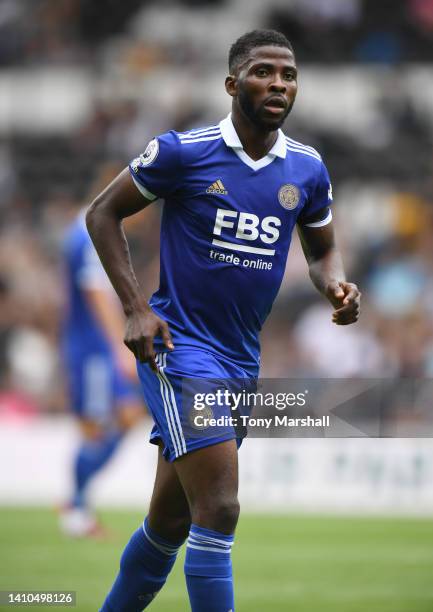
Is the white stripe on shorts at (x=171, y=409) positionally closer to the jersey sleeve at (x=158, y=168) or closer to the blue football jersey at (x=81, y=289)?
the jersey sleeve at (x=158, y=168)

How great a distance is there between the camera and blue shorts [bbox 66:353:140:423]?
9.39 meters

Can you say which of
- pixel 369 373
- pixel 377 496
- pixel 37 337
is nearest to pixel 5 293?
pixel 37 337

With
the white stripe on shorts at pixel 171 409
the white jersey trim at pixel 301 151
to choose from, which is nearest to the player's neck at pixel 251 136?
the white jersey trim at pixel 301 151

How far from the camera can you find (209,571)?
14.9ft

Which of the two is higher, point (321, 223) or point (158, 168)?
point (158, 168)

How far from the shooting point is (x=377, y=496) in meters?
11.1

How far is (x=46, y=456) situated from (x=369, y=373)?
358 cm

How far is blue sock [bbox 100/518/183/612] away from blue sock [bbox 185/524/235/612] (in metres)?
0.44

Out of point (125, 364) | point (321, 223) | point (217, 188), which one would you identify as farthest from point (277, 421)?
point (125, 364)

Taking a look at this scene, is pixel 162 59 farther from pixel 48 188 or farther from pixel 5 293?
pixel 5 293

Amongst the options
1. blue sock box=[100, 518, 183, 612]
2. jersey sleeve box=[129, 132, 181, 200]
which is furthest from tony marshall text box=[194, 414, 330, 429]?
jersey sleeve box=[129, 132, 181, 200]

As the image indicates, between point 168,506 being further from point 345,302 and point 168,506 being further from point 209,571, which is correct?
point 345,302

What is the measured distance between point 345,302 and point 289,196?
49cm

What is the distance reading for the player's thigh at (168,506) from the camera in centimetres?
486
